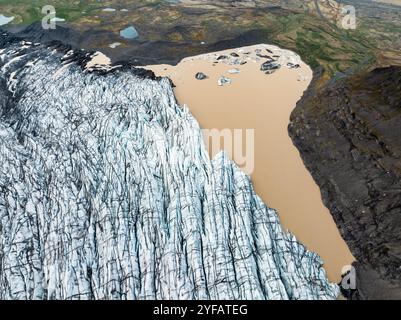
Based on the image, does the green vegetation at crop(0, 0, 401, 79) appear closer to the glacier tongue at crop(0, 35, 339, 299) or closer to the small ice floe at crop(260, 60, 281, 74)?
the small ice floe at crop(260, 60, 281, 74)

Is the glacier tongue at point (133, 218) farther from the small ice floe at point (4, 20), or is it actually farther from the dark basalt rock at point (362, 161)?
the small ice floe at point (4, 20)

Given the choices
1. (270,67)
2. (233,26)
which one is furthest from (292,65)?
(233,26)

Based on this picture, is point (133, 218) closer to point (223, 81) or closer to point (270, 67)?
point (223, 81)

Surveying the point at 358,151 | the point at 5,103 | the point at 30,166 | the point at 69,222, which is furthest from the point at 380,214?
the point at 5,103

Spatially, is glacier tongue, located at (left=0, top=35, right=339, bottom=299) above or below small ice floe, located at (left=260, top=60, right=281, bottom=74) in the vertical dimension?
below

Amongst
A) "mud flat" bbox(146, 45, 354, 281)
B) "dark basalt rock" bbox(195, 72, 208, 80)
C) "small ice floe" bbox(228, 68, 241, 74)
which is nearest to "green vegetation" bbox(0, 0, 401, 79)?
"mud flat" bbox(146, 45, 354, 281)
